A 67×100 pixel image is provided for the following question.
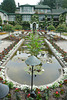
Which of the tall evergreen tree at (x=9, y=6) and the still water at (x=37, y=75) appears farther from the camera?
the tall evergreen tree at (x=9, y=6)

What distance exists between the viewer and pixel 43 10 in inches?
2020

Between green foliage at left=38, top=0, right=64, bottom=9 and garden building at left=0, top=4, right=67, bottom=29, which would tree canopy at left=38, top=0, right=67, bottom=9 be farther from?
garden building at left=0, top=4, right=67, bottom=29

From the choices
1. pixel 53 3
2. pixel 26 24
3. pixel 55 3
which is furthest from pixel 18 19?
pixel 55 3

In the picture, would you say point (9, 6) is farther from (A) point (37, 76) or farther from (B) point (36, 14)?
(A) point (37, 76)

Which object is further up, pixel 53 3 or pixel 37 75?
pixel 53 3

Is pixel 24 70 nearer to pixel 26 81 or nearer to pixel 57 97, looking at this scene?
pixel 26 81

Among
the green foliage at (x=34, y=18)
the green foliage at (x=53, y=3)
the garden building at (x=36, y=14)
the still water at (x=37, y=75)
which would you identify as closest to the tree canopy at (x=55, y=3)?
Result: the green foliage at (x=53, y=3)

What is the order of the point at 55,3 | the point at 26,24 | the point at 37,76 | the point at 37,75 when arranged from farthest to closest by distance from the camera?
1. the point at 55,3
2. the point at 26,24
3. the point at 37,75
4. the point at 37,76

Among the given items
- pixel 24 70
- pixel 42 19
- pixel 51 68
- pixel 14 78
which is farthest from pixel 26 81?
pixel 42 19

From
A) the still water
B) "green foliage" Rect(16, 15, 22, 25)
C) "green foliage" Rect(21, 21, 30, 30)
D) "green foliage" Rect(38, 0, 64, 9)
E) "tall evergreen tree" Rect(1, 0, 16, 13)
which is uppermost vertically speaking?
"green foliage" Rect(38, 0, 64, 9)

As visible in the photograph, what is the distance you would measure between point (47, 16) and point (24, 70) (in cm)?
4640

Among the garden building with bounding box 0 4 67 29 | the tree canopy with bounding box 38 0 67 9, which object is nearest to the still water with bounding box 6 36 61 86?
the garden building with bounding box 0 4 67 29

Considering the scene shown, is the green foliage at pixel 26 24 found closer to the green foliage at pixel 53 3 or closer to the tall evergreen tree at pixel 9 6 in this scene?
the tall evergreen tree at pixel 9 6

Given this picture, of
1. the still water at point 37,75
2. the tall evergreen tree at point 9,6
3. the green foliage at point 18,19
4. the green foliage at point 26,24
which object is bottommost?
the still water at point 37,75
